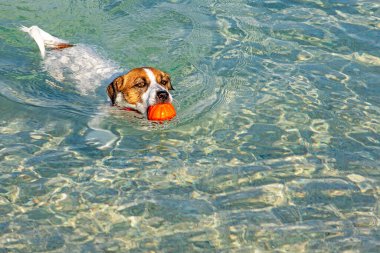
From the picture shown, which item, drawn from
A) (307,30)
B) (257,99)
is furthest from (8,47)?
(307,30)

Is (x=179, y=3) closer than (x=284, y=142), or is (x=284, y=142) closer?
(x=284, y=142)

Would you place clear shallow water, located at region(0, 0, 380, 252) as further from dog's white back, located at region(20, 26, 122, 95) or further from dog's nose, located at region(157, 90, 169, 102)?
dog's nose, located at region(157, 90, 169, 102)

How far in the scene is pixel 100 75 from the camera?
22.7 feet

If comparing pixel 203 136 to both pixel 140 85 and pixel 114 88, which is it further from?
pixel 114 88

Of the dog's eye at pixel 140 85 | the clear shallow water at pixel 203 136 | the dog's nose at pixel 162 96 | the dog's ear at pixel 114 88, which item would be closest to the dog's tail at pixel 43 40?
the clear shallow water at pixel 203 136

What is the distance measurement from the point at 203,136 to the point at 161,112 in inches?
19.9

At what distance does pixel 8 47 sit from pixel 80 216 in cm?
379

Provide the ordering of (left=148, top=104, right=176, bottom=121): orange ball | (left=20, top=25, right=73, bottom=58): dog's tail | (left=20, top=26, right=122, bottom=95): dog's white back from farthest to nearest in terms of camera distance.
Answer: (left=20, top=25, right=73, bottom=58): dog's tail → (left=20, top=26, right=122, bottom=95): dog's white back → (left=148, top=104, right=176, bottom=121): orange ball

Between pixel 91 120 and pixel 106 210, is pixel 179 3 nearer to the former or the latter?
pixel 91 120

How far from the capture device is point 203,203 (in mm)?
4555

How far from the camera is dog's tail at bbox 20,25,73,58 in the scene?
711cm

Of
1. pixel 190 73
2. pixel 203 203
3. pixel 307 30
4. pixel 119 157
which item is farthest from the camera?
pixel 307 30

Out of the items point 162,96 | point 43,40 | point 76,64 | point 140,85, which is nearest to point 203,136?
point 162,96

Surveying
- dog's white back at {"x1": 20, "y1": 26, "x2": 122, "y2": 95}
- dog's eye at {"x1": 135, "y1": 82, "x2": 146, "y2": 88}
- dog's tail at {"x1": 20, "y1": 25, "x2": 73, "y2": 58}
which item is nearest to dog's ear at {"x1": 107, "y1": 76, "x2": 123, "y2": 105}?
dog's eye at {"x1": 135, "y1": 82, "x2": 146, "y2": 88}
